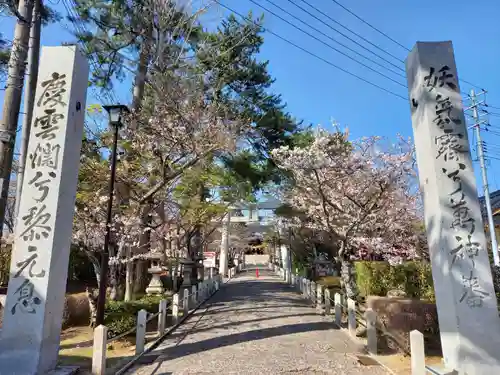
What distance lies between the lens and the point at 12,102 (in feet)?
29.1

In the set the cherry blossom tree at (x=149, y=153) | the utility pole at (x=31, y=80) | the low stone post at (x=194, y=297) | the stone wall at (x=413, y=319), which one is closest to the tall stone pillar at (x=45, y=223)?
the utility pole at (x=31, y=80)

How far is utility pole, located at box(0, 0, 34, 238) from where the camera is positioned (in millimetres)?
8555

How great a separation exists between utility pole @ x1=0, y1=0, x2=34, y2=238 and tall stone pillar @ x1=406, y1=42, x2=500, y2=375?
8.81 meters

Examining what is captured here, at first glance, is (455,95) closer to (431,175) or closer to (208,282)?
(431,175)

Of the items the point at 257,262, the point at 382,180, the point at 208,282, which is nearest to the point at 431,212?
the point at 382,180

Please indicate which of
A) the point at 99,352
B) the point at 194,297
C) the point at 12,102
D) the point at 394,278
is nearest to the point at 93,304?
the point at 99,352

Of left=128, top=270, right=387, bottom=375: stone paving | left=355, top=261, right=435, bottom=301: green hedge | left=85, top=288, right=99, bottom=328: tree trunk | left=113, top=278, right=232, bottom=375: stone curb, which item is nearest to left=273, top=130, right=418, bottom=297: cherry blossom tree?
left=355, top=261, right=435, bottom=301: green hedge

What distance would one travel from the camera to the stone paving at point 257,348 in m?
6.96

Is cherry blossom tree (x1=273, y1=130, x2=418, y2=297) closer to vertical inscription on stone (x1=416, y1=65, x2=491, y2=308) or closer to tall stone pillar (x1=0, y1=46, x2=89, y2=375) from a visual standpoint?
vertical inscription on stone (x1=416, y1=65, x2=491, y2=308)

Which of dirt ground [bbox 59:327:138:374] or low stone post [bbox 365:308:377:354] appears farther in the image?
low stone post [bbox 365:308:377:354]

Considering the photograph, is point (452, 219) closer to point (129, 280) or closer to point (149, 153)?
point (149, 153)

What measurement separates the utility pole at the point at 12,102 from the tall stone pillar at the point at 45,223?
7.99 feet

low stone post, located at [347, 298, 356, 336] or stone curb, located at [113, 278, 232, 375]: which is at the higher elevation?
low stone post, located at [347, 298, 356, 336]

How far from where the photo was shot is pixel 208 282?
2059cm
